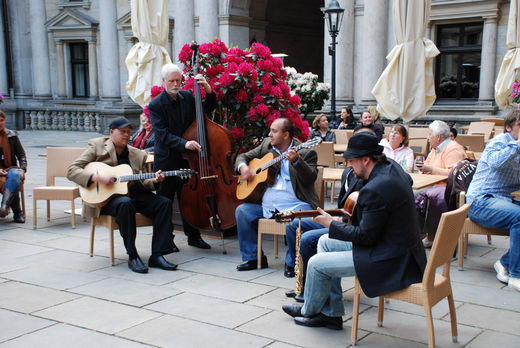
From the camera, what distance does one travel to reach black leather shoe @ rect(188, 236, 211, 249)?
6387 millimetres

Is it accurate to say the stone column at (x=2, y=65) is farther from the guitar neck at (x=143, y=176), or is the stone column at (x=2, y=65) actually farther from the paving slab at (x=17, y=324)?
the paving slab at (x=17, y=324)

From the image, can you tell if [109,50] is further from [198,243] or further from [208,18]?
[198,243]

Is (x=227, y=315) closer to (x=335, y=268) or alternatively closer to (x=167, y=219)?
(x=335, y=268)

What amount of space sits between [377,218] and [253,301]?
159 cm

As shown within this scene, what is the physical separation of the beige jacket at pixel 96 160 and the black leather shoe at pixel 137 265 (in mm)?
593

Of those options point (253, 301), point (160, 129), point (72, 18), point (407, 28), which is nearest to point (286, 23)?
point (72, 18)

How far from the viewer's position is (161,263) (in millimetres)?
5605

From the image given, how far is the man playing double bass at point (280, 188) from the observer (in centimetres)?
539

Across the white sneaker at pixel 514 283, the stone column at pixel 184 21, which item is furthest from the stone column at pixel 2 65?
the white sneaker at pixel 514 283

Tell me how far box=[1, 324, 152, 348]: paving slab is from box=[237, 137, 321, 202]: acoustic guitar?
6.87 feet

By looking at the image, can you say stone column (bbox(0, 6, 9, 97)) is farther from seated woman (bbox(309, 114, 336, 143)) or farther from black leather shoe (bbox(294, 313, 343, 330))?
black leather shoe (bbox(294, 313, 343, 330))

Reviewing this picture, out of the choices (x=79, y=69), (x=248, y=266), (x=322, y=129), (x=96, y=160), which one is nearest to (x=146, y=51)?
(x=96, y=160)

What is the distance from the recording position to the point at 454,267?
220 inches

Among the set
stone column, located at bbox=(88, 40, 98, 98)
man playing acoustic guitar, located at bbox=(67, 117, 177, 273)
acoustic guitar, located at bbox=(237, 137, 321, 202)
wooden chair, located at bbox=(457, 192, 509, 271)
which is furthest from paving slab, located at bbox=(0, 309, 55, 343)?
stone column, located at bbox=(88, 40, 98, 98)
